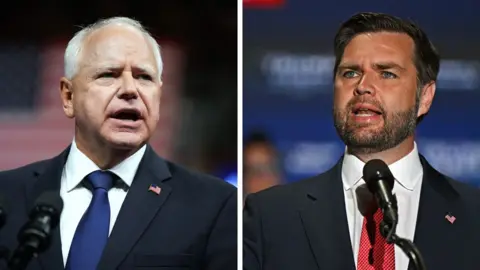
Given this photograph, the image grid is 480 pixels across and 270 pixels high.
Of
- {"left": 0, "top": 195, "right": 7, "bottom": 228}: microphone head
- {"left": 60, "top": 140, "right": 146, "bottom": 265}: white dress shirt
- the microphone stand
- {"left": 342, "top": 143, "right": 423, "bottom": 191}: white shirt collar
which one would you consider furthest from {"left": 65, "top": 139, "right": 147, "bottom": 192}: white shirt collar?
the microphone stand

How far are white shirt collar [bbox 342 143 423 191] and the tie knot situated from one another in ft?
3.23

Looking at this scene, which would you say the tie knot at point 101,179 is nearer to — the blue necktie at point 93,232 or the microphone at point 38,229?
the blue necktie at point 93,232

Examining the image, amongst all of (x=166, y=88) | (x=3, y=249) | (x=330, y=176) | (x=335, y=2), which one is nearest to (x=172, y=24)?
(x=166, y=88)

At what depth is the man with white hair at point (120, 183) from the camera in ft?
10.7

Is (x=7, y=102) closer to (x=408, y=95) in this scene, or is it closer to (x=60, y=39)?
(x=60, y=39)

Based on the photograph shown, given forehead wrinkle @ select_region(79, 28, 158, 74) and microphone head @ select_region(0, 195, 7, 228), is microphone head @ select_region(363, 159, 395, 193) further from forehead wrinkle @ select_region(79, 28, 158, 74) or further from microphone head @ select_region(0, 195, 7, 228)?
microphone head @ select_region(0, 195, 7, 228)

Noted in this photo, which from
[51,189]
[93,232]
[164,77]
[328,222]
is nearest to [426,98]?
[328,222]

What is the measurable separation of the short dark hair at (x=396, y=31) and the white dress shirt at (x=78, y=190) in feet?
3.19

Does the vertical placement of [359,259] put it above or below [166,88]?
below

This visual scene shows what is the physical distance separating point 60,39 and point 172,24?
0.49 m

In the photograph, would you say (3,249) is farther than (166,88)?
No

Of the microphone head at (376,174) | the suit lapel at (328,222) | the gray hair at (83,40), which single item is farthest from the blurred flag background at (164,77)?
the microphone head at (376,174)

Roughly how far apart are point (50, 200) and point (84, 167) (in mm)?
196

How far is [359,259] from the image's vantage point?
318 cm
